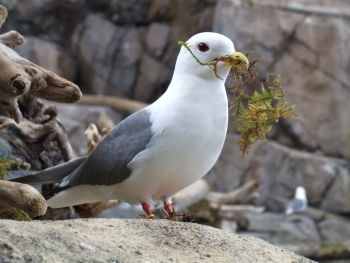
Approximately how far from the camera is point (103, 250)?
67.3 inches

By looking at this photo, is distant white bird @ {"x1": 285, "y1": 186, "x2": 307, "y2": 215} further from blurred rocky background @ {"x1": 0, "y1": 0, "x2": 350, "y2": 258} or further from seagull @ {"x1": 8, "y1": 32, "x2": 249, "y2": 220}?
seagull @ {"x1": 8, "y1": 32, "x2": 249, "y2": 220}

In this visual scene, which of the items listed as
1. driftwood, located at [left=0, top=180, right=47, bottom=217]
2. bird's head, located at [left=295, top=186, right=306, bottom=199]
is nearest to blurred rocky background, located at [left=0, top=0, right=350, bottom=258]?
bird's head, located at [left=295, top=186, right=306, bottom=199]

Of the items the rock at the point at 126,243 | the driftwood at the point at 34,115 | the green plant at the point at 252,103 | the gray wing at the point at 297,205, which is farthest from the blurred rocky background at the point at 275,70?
the rock at the point at 126,243

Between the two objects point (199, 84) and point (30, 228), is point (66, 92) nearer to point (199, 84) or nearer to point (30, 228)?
point (199, 84)

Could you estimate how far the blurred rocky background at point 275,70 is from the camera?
8.14m

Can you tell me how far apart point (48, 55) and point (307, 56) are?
4.54 metres

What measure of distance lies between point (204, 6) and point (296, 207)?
158 inches

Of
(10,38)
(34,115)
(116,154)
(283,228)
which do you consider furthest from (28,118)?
(283,228)

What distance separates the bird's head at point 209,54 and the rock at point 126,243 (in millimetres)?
671

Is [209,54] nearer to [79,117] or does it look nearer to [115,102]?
[115,102]

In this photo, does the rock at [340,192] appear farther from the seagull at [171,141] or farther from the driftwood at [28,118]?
the seagull at [171,141]

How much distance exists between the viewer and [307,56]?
327 inches

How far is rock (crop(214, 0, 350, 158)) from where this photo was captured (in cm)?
819

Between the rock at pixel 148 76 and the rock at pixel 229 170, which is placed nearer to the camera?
the rock at pixel 229 170
